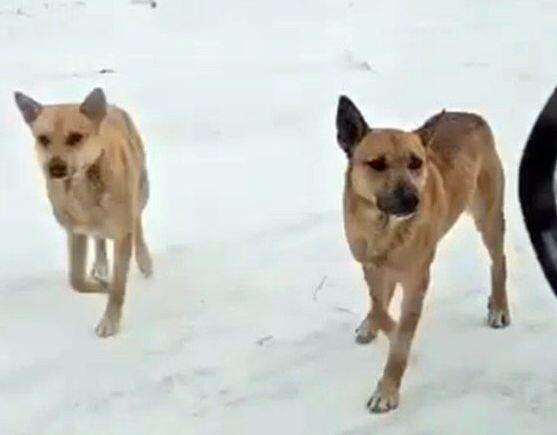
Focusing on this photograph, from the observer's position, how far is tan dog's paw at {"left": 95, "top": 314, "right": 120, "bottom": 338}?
15.8ft

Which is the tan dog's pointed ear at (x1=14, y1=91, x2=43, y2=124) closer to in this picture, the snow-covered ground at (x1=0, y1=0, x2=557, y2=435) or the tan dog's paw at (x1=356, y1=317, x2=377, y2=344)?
the snow-covered ground at (x1=0, y1=0, x2=557, y2=435)

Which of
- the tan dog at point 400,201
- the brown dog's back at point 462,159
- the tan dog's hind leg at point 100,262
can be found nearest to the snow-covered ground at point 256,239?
the tan dog's hind leg at point 100,262

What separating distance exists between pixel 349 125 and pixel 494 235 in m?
0.90

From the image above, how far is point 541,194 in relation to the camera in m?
2.12

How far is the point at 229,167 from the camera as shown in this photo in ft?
22.2

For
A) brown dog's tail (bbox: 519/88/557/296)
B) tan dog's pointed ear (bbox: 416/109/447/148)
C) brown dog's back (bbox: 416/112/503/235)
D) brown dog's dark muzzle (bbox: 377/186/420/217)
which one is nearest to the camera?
brown dog's tail (bbox: 519/88/557/296)

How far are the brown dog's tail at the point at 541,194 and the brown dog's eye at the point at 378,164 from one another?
193 centimetres

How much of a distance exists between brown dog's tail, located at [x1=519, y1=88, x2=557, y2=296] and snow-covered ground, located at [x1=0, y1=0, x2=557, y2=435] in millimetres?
2075

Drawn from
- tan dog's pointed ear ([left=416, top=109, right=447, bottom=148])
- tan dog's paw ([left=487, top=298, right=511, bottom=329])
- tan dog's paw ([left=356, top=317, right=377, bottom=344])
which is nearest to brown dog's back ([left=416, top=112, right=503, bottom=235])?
tan dog's pointed ear ([left=416, top=109, right=447, bottom=148])

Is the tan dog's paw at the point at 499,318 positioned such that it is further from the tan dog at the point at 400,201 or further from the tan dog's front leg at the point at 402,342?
the tan dog's front leg at the point at 402,342

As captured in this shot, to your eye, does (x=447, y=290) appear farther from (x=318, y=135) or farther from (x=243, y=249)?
(x=318, y=135)

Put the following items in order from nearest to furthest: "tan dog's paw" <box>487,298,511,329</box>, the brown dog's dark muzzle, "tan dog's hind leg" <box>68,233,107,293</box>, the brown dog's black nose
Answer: the brown dog's dark muzzle
the brown dog's black nose
"tan dog's paw" <box>487,298,511,329</box>
"tan dog's hind leg" <box>68,233,107,293</box>

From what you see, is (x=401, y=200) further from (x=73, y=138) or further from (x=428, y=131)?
(x=73, y=138)

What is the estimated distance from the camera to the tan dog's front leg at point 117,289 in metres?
4.84
